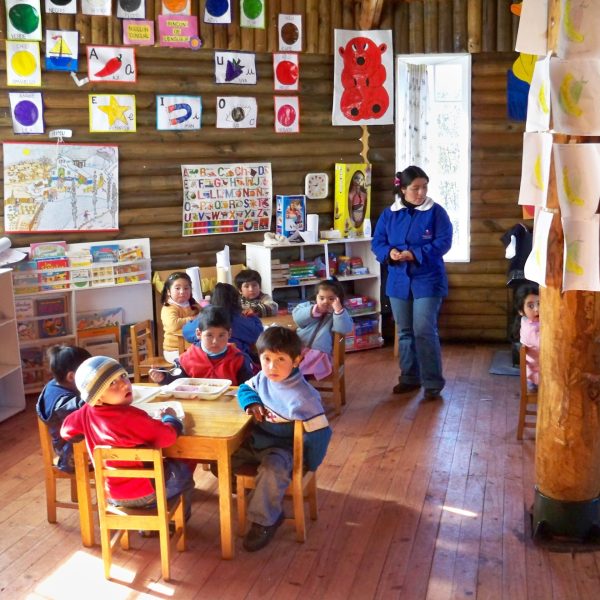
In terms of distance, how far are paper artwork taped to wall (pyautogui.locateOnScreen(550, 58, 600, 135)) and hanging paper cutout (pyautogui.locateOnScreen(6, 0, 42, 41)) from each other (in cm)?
485

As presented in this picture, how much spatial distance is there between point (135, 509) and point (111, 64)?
4.71 metres

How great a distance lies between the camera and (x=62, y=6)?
23.5ft

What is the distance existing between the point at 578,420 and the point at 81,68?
5320 mm

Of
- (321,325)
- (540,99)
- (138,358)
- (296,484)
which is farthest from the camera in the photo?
(321,325)

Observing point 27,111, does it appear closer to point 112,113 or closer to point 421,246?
point 112,113

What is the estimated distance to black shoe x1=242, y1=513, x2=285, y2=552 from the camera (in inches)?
171

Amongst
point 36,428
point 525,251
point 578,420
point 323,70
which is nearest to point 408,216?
point 525,251

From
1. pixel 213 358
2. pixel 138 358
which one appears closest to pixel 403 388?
pixel 138 358

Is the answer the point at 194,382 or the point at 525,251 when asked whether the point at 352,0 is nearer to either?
the point at 525,251

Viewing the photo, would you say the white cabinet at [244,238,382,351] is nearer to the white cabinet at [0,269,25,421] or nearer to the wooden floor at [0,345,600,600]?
the wooden floor at [0,345,600,600]

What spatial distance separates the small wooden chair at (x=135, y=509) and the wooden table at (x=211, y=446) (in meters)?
0.18

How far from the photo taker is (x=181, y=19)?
7648 millimetres

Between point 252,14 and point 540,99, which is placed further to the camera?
point 252,14

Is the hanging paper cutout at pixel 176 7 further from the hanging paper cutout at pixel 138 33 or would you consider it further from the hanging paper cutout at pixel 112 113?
the hanging paper cutout at pixel 112 113
